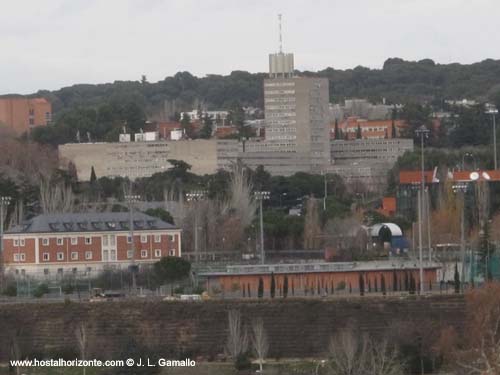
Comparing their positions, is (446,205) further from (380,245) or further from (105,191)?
(105,191)

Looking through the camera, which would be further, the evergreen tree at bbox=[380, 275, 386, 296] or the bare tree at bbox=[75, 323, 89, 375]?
the evergreen tree at bbox=[380, 275, 386, 296]

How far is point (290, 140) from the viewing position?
156 m

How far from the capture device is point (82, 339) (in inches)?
2362

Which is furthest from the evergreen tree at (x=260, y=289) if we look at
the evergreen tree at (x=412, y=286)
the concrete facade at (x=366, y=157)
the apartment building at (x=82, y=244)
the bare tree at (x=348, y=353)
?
the concrete facade at (x=366, y=157)

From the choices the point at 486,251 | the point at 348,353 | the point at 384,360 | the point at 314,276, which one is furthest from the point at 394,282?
the point at 384,360

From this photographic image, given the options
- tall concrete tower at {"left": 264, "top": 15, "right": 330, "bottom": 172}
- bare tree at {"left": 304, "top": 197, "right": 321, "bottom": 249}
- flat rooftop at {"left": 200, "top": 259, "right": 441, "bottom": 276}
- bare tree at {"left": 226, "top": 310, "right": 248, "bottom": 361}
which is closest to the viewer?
bare tree at {"left": 226, "top": 310, "right": 248, "bottom": 361}

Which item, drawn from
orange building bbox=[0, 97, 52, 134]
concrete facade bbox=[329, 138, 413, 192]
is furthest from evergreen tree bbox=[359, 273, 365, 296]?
orange building bbox=[0, 97, 52, 134]

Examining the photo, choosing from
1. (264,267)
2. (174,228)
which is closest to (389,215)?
(174,228)

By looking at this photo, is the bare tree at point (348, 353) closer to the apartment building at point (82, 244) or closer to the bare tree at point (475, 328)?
the bare tree at point (475, 328)

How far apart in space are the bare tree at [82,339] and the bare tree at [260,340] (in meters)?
4.58

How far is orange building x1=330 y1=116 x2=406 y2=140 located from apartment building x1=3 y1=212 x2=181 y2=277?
90.5m

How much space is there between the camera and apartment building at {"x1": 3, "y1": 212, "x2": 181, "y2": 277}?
79.1 m

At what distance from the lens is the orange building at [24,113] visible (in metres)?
182

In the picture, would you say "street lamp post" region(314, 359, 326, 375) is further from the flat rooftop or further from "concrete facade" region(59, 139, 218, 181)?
"concrete facade" region(59, 139, 218, 181)
